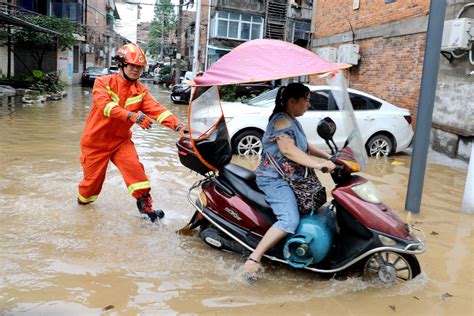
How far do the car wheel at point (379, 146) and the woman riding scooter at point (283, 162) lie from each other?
20.2 feet

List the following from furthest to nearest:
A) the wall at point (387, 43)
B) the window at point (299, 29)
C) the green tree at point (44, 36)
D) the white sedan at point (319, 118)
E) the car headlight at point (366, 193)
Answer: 1. the window at point (299, 29)
2. the green tree at point (44, 36)
3. the wall at point (387, 43)
4. the white sedan at point (319, 118)
5. the car headlight at point (366, 193)

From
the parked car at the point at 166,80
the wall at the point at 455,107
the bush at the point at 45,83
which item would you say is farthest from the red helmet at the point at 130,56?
the parked car at the point at 166,80

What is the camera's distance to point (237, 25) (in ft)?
101

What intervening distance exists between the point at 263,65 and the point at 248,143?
546 cm

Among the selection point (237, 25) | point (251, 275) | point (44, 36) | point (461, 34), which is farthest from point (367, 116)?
point (237, 25)

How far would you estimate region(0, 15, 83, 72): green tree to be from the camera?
22.1 meters

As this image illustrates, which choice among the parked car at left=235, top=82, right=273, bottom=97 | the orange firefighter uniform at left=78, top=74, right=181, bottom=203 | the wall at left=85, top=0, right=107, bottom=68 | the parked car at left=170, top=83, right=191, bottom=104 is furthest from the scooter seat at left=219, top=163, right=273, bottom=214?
the wall at left=85, top=0, right=107, bottom=68

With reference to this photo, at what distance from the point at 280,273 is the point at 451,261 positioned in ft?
5.58

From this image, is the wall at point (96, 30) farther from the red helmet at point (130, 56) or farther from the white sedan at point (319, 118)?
the red helmet at point (130, 56)

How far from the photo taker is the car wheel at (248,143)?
337 inches

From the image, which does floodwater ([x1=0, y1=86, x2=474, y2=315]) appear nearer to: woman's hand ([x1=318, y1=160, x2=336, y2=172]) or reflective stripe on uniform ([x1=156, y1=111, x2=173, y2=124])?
woman's hand ([x1=318, y1=160, x2=336, y2=172])

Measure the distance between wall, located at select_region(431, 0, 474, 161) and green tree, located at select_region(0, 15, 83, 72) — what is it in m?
17.8

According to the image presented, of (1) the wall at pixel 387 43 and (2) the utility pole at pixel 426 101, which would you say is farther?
(1) the wall at pixel 387 43

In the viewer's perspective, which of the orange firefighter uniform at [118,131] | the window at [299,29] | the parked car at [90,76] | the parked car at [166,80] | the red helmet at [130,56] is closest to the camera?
the red helmet at [130,56]
